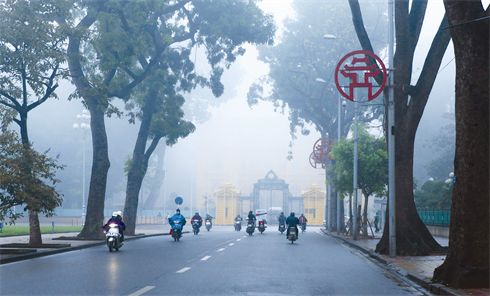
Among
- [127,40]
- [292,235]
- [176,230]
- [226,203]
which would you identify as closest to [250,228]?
[176,230]

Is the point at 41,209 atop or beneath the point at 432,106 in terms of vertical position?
beneath

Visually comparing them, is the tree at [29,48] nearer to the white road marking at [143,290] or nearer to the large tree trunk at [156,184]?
the white road marking at [143,290]

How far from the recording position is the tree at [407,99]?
1870 cm

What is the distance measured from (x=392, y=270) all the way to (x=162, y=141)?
71.4 m

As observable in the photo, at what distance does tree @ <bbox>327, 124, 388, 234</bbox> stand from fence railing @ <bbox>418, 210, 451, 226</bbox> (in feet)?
16.5

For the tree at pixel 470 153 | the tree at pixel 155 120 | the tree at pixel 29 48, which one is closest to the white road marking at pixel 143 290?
the tree at pixel 470 153

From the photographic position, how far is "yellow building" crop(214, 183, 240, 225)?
68188 mm

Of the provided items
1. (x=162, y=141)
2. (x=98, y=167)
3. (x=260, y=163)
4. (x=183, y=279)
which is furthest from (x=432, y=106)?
(x=183, y=279)

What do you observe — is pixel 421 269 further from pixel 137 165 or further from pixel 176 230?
pixel 137 165

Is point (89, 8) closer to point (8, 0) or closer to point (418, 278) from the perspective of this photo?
point (8, 0)

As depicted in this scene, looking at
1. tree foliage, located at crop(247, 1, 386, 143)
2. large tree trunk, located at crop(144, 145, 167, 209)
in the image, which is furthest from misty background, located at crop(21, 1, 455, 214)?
tree foliage, located at crop(247, 1, 386, 143)

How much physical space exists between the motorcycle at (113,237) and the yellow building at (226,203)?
157ft

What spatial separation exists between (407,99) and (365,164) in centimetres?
1421

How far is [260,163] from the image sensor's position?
292 ft
